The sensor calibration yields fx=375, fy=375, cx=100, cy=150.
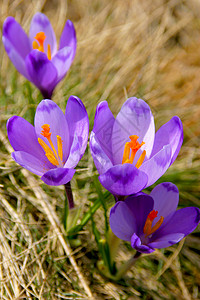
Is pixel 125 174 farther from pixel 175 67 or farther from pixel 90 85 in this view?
pixel 175 67

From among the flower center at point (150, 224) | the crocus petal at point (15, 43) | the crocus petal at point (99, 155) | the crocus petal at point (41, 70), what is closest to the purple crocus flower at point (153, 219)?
the flower center at point (150, 224)

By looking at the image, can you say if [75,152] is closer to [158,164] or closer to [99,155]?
[99,155]

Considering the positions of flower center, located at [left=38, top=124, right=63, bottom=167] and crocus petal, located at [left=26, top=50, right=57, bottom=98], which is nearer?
flower center, located at [left=38, top=124, right=63, bottom=167]

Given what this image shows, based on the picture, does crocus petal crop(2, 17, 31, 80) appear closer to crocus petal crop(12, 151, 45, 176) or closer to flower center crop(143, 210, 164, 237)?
crocus petal crop(12, 151, 45, 176)

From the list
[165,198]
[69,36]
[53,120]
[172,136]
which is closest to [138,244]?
[165,198]

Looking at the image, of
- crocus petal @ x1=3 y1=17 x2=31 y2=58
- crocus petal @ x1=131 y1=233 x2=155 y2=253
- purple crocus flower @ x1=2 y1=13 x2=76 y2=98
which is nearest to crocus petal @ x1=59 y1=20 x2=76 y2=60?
purple crocus flower @ x1=2 y1=13 x2=76 y2=98
